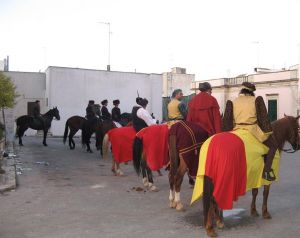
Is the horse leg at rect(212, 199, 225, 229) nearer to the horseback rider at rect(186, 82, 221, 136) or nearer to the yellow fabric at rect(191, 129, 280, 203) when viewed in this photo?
the yellow fabric at rect(191, 129, 280, 203)

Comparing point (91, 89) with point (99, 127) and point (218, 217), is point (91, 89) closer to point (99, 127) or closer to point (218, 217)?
point (99, 127)

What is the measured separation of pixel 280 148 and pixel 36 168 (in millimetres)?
7492

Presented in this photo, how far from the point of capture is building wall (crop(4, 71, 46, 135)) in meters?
29.9

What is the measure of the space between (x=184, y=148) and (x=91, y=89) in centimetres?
2252

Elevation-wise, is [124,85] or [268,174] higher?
[124,85]

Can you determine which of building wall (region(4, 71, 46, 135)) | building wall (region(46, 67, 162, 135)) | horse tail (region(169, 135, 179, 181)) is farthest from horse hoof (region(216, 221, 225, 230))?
building wall (region(4, 71, 46, 135))

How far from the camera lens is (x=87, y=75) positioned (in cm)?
2862

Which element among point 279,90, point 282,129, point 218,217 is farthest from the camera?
point 279,90

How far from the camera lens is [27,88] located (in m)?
30.1

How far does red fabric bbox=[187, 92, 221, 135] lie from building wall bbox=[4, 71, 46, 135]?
80.9 ft

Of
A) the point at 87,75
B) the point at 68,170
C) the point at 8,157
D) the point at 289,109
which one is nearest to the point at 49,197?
the point at 68,170

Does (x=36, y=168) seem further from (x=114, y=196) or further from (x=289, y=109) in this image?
(x=289, y=109)

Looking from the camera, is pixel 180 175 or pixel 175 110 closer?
pixel 180 175

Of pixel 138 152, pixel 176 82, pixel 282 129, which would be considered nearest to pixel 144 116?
pixel 138 152
